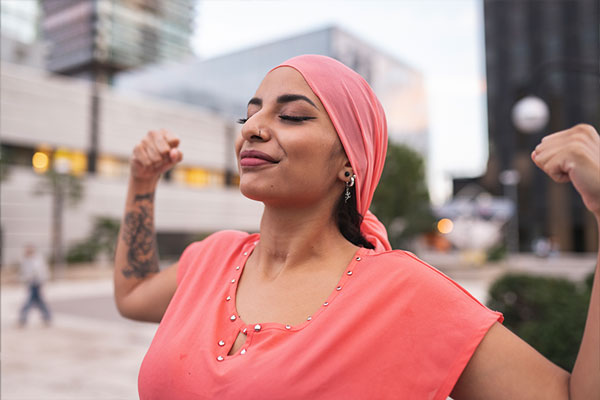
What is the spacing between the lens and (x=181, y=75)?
132 feet

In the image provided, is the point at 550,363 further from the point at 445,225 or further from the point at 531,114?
the point at 445,225

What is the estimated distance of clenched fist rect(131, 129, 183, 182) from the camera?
172cm

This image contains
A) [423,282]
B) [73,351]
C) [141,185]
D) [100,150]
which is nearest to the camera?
[423,282]

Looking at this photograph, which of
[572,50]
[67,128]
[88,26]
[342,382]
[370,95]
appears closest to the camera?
[342,382]

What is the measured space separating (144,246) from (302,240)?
2.58 ft

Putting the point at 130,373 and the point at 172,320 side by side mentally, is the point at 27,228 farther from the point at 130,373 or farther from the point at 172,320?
the point at 172,320

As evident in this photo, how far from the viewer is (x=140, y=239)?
185 centimetres

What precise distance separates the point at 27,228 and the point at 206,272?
1086 inches

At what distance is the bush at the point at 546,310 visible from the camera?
14.3 feet

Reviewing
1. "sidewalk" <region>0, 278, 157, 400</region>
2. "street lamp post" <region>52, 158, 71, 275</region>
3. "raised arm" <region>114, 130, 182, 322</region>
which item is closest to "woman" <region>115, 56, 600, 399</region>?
"raised arm" <region>114, 130, 182, 322</region>

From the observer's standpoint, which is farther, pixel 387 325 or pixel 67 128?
pixel 67 128

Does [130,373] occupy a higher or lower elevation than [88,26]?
lower

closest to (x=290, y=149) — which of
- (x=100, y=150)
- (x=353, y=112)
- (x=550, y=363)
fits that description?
(x=353, y=112)

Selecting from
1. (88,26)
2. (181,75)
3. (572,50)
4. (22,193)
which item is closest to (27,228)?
(22,193)
